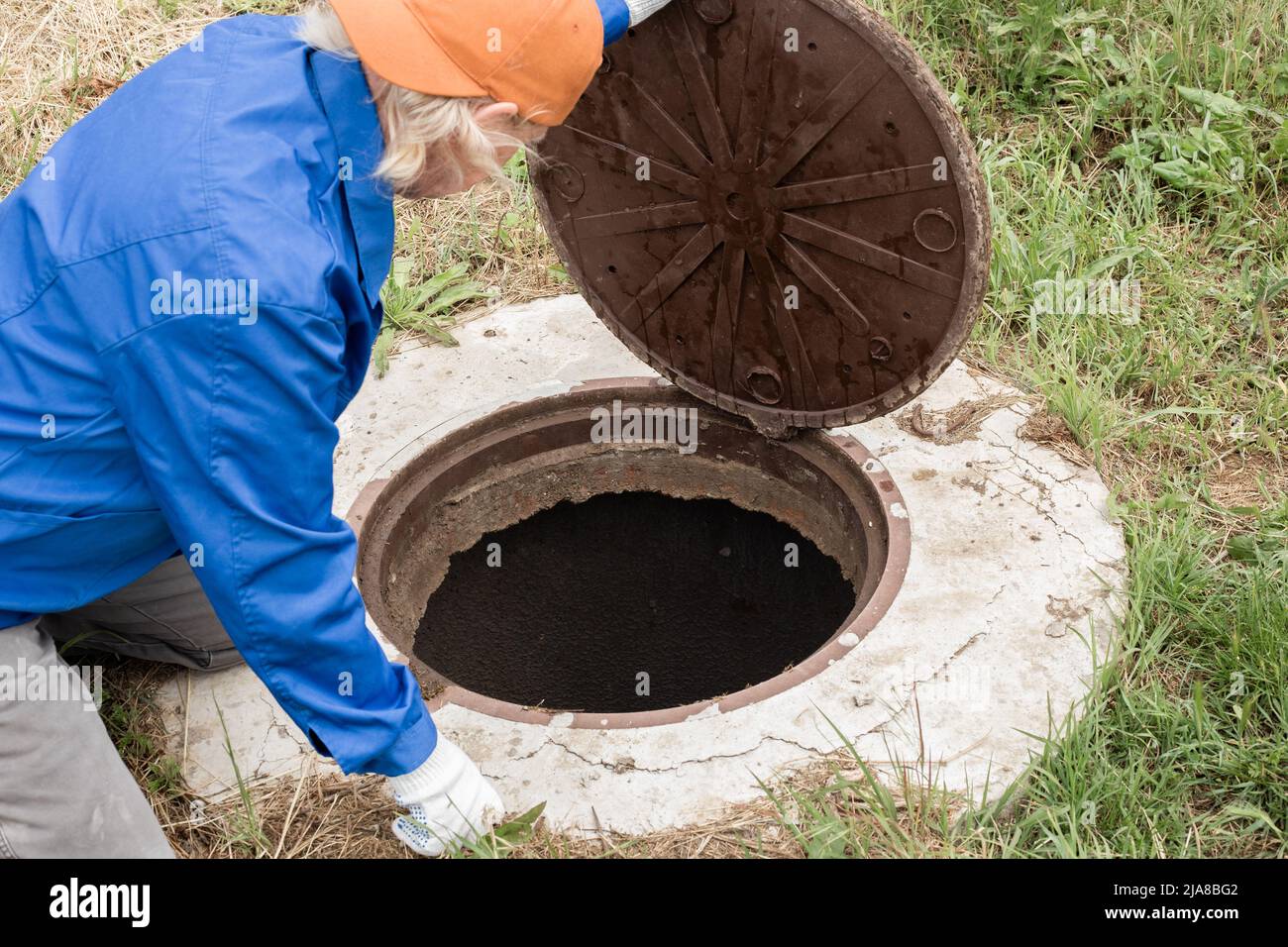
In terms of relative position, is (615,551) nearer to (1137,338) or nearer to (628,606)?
(628,606)

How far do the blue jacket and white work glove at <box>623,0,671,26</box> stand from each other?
0.75 meters

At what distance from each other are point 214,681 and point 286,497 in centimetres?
97

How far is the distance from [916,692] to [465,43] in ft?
4.98

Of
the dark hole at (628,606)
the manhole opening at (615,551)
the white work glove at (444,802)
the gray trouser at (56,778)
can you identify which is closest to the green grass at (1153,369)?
the white work glove at (444,802)

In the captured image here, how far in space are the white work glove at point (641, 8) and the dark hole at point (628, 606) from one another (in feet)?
4.90

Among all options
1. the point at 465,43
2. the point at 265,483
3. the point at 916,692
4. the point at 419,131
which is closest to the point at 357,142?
the point at 419,131

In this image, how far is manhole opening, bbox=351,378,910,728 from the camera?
3.34 meters

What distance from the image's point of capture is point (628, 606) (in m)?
3.76

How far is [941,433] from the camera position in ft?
10.5

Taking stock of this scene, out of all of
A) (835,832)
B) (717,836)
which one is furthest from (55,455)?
(835,832)

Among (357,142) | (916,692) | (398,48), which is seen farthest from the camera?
(916,692)

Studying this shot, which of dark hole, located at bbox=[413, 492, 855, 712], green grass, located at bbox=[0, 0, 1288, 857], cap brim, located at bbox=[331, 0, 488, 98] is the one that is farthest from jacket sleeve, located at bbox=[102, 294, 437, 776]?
dark hole, located at bbox=[413, 492, 855, 712]

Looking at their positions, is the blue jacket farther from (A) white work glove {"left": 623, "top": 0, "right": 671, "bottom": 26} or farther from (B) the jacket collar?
(A) white work glove {"left": 623, "top": 0, "right": 671, "bottom": 26}

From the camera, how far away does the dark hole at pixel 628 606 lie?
353 centimetres
